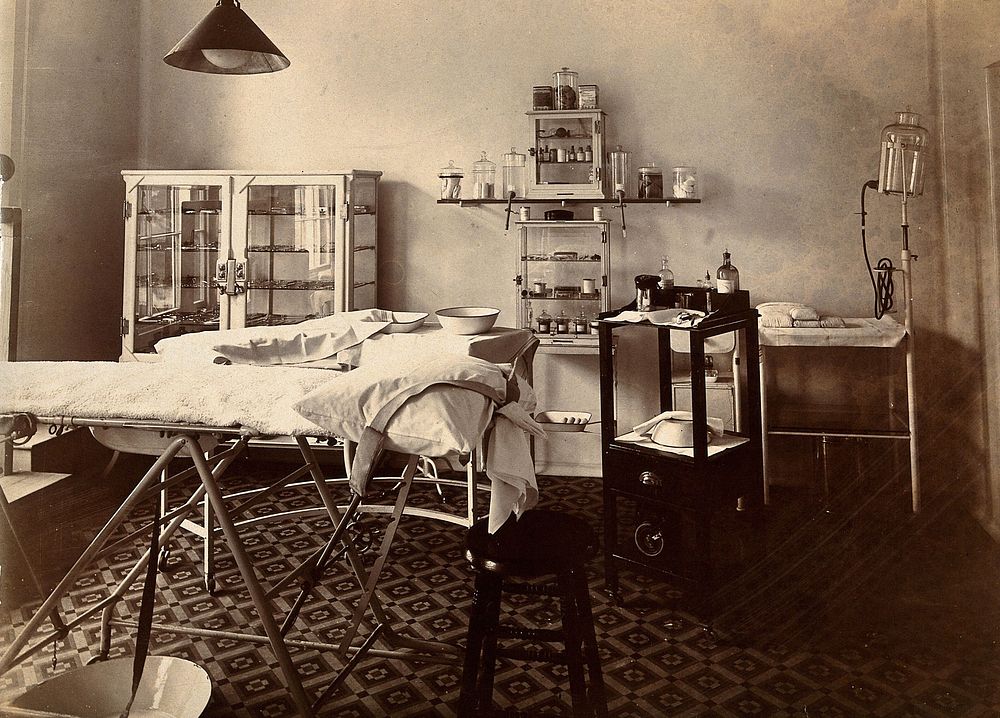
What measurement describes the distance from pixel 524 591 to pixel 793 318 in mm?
3233

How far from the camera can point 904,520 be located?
4.55 metres

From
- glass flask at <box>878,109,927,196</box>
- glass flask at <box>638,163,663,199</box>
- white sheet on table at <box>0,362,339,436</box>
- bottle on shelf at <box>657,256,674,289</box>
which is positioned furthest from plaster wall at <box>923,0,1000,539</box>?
white sheet on table at <box>0,362,339,436</box>

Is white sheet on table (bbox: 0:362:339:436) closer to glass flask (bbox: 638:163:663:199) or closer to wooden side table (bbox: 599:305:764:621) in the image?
wooden side table (bbox: 599:305:764:621)

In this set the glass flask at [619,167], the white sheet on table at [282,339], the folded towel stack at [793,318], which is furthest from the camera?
the glass flask at [619,167]

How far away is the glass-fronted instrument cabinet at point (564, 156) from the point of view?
5.44m

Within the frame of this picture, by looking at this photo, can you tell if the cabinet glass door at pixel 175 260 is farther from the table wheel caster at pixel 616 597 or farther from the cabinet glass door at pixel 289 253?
the table wheel caster at pixel 616 597

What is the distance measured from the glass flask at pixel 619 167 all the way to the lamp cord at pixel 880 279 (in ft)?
4.99

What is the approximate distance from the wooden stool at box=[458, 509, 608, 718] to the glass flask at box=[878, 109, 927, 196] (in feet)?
11.6

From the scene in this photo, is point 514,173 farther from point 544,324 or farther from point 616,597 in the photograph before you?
point 616,597

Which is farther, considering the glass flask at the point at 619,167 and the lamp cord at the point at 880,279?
the glass flask at the point at 619,167

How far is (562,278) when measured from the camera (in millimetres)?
5758

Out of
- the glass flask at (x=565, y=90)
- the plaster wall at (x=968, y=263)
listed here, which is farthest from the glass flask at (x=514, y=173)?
the plaster wall at (x=968, y=263)

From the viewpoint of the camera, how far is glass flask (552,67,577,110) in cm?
543

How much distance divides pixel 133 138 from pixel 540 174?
10.2 feet
